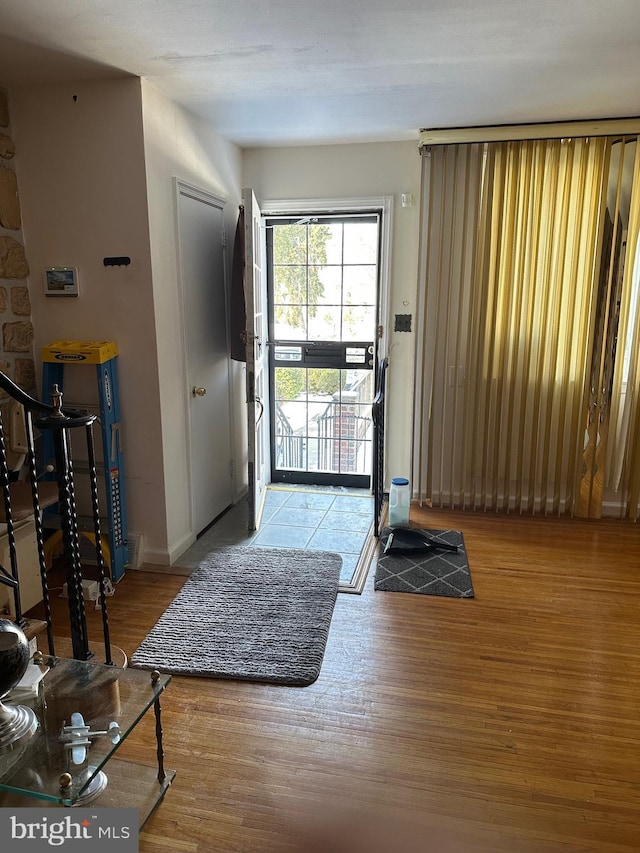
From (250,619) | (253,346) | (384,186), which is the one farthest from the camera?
(384,186)

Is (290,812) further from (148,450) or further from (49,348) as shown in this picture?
(49,348)

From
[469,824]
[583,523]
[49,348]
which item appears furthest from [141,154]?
[583,523]

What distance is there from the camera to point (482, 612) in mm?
2846

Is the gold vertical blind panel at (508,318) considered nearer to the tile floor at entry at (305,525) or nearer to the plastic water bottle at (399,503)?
the plastic water bottle at (399,503)

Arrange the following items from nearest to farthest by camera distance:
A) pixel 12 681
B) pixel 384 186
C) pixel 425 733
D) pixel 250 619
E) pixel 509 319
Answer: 1. pixel 12 681
2. pixel 425 733
3. pixel 250 619
4. pixel 509 319
5. pixel 384 186

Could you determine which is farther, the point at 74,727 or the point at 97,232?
the point at 97,232

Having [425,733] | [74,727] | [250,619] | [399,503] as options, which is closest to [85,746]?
[74,727]

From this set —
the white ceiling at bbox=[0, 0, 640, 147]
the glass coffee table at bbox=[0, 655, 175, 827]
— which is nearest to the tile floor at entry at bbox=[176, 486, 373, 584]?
the glass coffee table at bbox=[0, 655, 175, 827]

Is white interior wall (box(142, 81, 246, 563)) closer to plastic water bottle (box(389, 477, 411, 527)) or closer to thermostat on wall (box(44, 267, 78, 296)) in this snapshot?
thermostat on wall (box(44, 267, 78, 296))

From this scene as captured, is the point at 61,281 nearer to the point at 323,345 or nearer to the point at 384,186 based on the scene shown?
the point at 323,345

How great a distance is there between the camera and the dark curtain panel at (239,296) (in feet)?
12.2

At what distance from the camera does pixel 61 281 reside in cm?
311

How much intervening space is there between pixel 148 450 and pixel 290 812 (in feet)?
6.37

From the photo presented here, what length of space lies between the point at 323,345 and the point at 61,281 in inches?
75.0
